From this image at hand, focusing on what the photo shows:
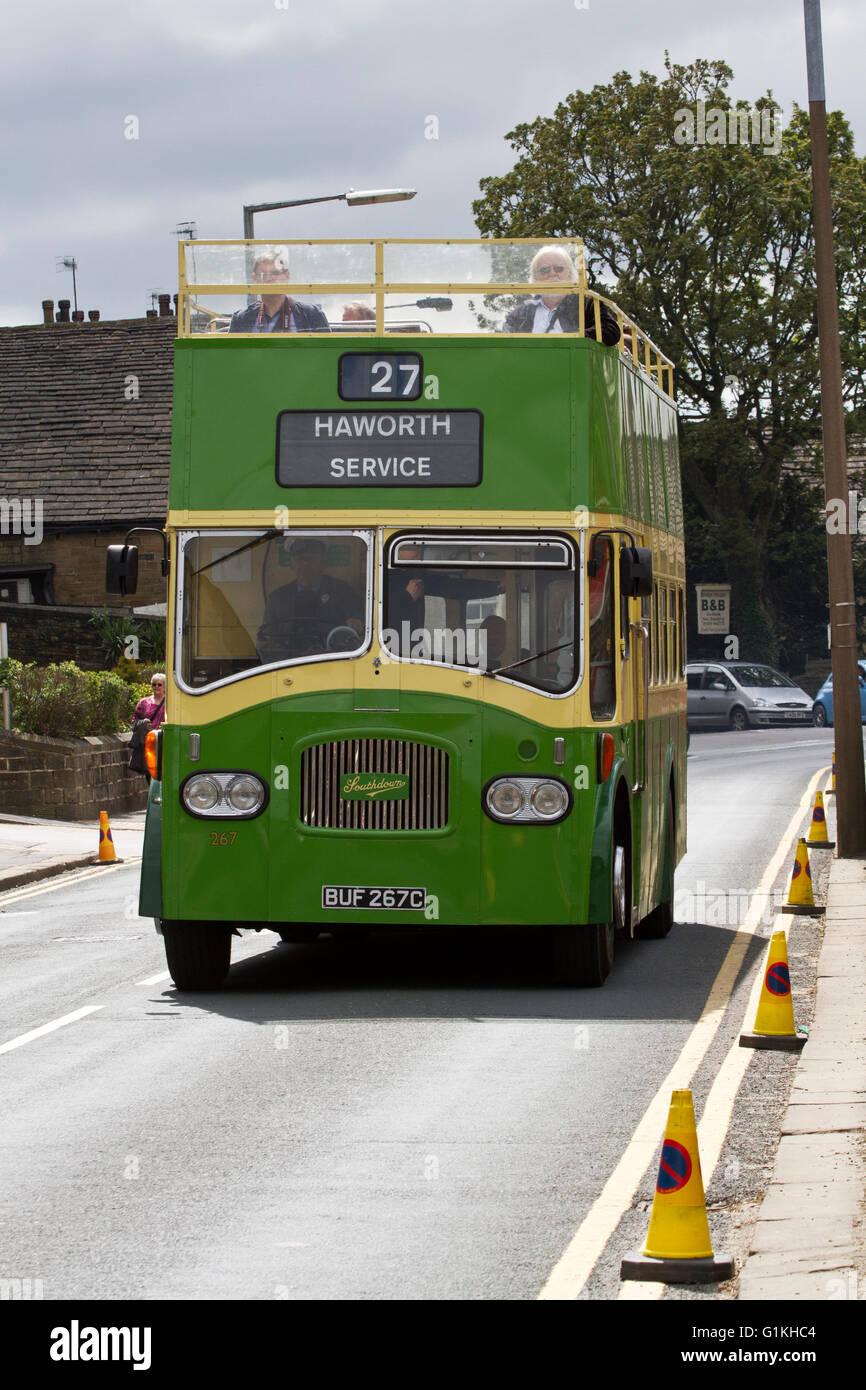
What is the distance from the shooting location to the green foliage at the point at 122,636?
3716cm

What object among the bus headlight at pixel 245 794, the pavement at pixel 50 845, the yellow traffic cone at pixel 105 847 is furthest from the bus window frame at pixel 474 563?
the yellow traffic cone at pixel 105 847

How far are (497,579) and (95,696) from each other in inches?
709

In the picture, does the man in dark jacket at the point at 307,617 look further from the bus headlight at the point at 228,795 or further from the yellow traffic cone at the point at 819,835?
the yellow traffic cone at the point at 819,835

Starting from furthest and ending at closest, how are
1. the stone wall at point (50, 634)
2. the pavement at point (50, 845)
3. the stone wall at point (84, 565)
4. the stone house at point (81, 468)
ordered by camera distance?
1. the stone house at point (81, 468)
2. the stone wall at point (84, 565)
3. the stone wall at point (50, 634)
4. the pavement at point (50, 845)

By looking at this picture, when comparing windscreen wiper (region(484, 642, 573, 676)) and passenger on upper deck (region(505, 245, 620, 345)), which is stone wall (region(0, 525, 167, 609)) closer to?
passenger on upper deck (region(505, 245, 620, 345))

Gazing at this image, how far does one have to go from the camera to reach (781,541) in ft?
198

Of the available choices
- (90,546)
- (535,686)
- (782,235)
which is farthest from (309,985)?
(782,235)

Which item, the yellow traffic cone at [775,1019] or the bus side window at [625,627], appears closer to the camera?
the yellow traffic cone at [775,1019]

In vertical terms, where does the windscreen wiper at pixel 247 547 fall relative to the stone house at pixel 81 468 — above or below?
below

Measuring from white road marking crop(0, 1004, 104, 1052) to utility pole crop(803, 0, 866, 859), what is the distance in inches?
394

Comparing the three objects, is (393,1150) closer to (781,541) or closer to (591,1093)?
(591,1093)

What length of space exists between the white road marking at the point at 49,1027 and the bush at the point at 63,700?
612 inches

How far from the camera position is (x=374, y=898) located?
12.0 meters

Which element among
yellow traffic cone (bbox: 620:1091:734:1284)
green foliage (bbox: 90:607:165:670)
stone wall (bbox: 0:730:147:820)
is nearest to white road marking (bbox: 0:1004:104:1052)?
yellow traffic cone (bbox: 620:1091:734:1284)
